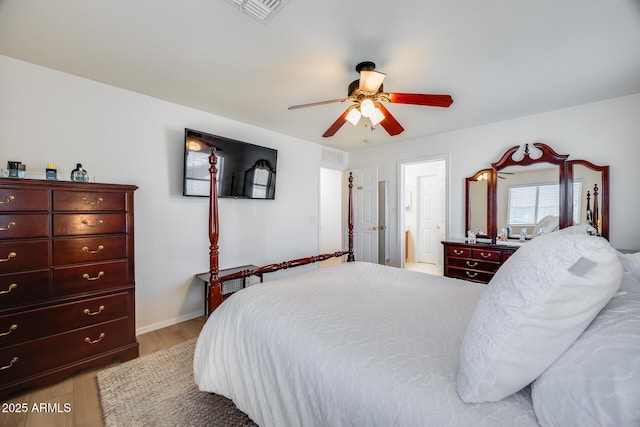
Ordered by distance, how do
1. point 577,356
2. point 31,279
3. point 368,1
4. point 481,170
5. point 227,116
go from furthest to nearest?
point 481,170
point 227,116
point 31,279
point 368,1
point 577,356

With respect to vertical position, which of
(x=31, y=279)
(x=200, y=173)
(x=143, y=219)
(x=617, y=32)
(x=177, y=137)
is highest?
(x=617, y=32)

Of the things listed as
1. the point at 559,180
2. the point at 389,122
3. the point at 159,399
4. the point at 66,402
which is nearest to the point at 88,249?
the point at 66,402

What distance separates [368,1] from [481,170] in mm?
2935

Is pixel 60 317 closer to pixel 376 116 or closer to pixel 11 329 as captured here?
pixel 11 329

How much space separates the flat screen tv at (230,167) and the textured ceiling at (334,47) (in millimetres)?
492

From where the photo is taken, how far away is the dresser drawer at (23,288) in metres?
1.77

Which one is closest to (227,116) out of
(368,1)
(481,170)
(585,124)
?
(368,1)

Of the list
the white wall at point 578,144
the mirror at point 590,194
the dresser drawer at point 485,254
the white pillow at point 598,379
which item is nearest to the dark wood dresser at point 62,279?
the white pillow at point 598,379

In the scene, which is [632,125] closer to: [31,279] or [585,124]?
[585,124]

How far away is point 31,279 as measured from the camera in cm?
186

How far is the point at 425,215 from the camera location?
6215mm

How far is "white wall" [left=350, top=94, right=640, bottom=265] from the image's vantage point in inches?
108

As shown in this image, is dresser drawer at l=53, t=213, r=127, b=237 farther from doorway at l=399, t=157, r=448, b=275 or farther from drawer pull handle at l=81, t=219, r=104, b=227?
doorway at l=399, t=157, r=448, b=275

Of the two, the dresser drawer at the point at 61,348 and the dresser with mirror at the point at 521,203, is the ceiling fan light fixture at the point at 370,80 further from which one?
the dresser drawer at the point at 61,348
